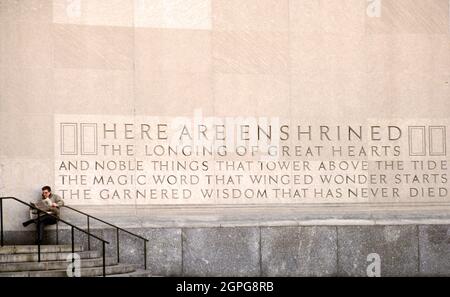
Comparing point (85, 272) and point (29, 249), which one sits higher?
point (29, 249)

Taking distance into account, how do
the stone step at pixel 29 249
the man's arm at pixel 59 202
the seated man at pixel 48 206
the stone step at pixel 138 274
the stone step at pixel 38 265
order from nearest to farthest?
the stone step at pixel 38 265 → the stone step at pixel 29 249 → the stone step at pixel 138 274 → the seated man at pixel 48 206 → the man's arm at pixel 59 202

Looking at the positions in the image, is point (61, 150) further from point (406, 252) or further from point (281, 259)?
point (406, 252)

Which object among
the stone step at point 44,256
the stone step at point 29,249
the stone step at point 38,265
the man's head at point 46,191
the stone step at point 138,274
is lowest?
the stone step at point 138,274

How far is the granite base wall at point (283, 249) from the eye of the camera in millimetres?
17297

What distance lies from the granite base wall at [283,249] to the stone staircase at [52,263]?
0.84m

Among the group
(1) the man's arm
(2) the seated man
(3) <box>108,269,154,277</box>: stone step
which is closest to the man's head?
(2) the seated man

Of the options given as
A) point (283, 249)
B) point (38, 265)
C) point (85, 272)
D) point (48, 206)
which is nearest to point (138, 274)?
point (85, 272)

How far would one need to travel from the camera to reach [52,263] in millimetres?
14648

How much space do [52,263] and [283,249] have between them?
5259mm

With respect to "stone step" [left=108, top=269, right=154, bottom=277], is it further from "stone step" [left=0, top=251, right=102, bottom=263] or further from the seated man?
the seated man

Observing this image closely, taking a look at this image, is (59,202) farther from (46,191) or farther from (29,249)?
(29,249)

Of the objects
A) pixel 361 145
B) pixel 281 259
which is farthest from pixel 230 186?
pixel 361 145

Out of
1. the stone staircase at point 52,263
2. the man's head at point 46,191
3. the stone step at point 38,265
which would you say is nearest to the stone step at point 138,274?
the stone staircase at point 52,263

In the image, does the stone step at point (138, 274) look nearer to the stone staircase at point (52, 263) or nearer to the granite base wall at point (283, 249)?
the stone staircase at point (52, 263)
